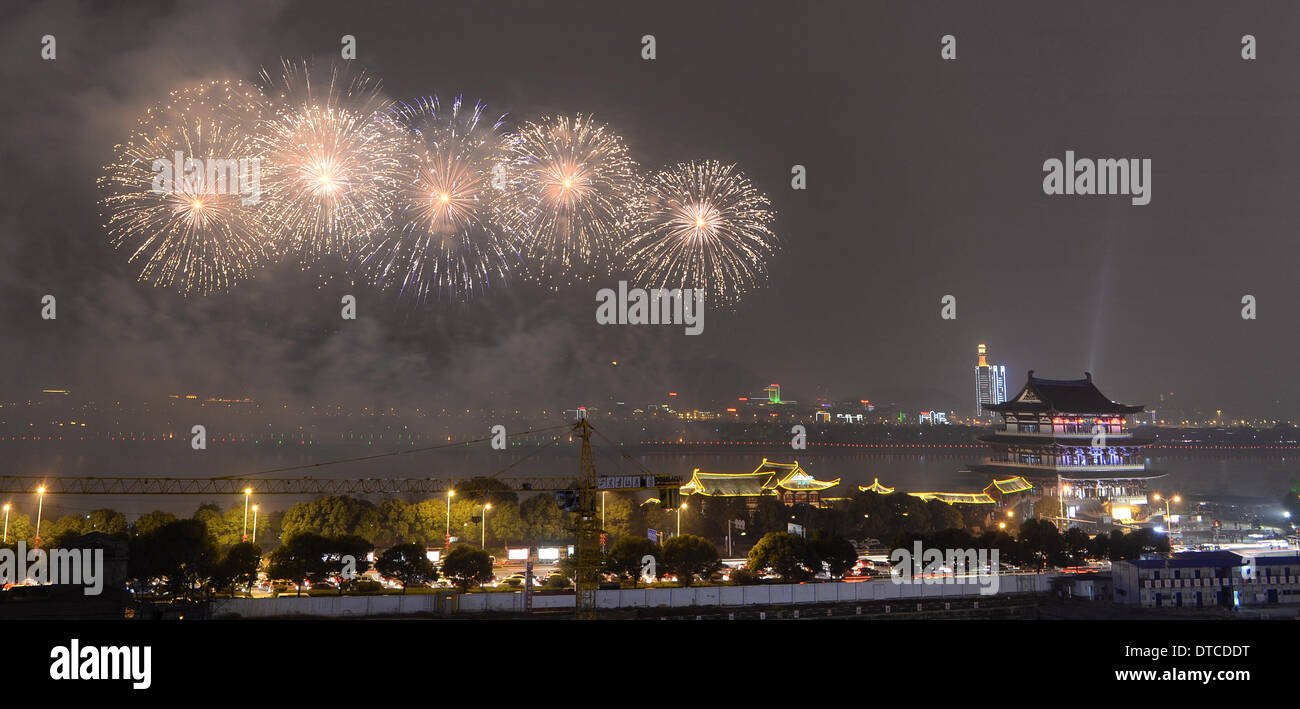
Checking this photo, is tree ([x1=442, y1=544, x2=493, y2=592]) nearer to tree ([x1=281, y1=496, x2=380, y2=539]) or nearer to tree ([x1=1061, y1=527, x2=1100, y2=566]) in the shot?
tree ([x1=281, y1=496, x2=380, y2=539])

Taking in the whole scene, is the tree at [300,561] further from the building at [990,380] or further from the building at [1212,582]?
the building at [990,380]

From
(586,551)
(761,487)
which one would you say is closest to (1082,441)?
(761,487)

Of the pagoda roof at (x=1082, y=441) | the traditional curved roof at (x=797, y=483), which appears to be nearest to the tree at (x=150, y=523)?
the traditional curved roof at (x=797, y=483)

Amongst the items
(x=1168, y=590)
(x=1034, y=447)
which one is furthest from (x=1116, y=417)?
(x=1168, y=590)

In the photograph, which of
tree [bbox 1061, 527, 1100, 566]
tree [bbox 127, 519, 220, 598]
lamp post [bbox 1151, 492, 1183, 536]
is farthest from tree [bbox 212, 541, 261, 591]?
lamp post [bbox 1151, 492, 1183, 536]

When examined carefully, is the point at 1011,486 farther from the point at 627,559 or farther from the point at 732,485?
the point at 627,559

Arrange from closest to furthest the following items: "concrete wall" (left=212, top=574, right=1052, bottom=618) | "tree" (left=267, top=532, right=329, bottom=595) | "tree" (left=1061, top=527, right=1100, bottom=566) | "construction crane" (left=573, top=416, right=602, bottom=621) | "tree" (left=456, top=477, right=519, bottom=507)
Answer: "concrete wall" (left=212, top=574, right=1052, bottom=618) → "construction crane" (left=573, top=416, right=602, bottom=621) → "tree" (left=267, top=532, right=329, bottom=595) → "tree" (left=1061, top=527, right=1100, bottom=566) → "tree" (left=456, top=477, right=519, bottom=507)
